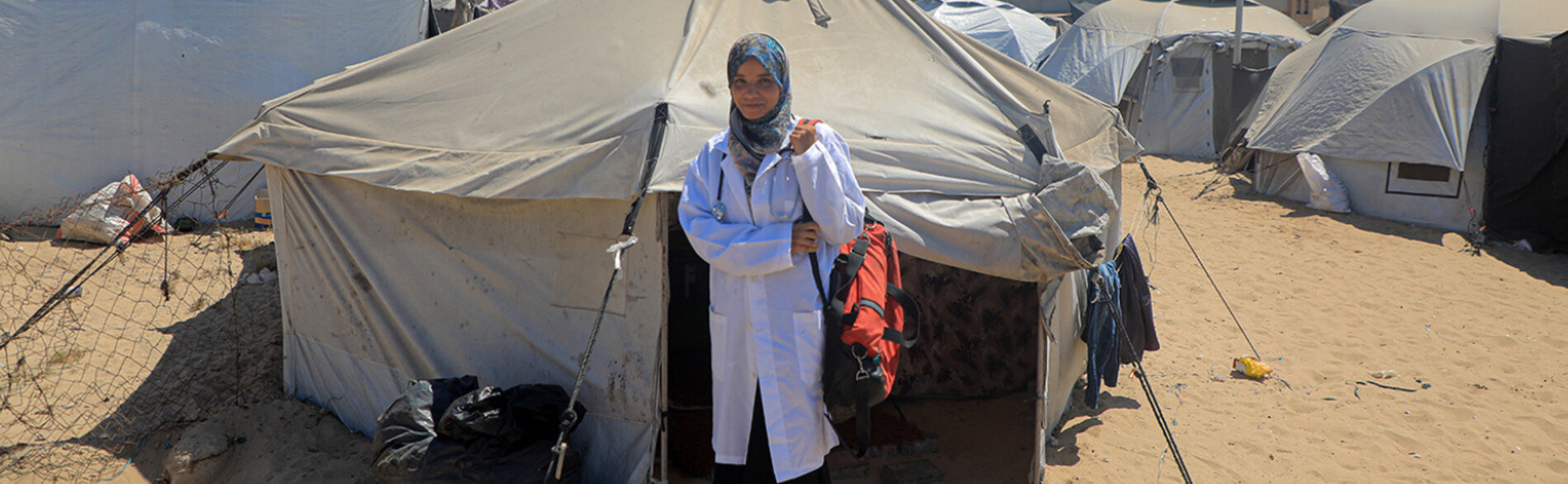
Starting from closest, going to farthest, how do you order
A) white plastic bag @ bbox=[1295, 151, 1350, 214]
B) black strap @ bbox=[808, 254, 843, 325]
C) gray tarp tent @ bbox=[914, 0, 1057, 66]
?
black strap @ bbox=[808, 254, 843, 325], white plastic bag @ bbox=[1295, 151, 1350, 214], gray tarp tent @ bbox=[914, 0, 1057, 66]

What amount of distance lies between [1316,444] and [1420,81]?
6.32 m

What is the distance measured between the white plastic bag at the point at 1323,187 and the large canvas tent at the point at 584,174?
632cm

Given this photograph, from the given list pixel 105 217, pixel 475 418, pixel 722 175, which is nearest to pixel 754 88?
pixel 722 175

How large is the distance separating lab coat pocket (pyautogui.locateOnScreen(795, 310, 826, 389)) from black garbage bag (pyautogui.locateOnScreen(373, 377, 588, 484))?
1.24m

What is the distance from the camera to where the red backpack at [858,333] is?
261 cm

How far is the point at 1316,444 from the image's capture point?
4.55 meters

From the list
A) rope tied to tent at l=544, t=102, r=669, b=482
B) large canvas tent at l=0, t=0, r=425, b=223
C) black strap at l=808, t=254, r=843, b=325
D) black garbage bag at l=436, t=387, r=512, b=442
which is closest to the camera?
black strap at l=808, t=254, r=843, b=325

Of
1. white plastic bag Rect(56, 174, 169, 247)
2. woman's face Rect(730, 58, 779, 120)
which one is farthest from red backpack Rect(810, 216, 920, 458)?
white plastic bag Rect(56, 174, 169, 247)

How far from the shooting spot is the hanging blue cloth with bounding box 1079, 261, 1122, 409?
4407mm

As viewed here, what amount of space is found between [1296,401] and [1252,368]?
15.1 inches

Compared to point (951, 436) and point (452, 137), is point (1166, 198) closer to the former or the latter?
point (951, 436)

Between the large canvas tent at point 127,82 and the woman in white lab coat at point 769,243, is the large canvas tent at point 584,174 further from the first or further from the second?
the large canvas tent at point 127,82

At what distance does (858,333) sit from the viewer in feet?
8.49

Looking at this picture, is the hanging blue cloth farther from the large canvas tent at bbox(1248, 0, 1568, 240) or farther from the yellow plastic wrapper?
the large canvas tent at bbox(1248, 0, 1568, 240)
